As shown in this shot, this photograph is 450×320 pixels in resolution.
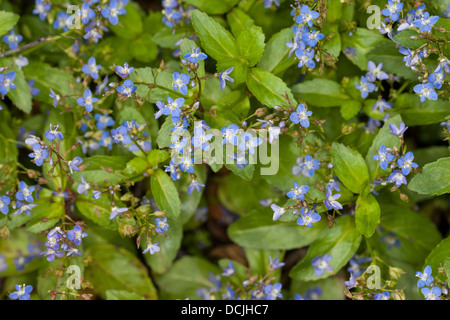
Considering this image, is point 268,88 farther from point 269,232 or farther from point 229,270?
point 229,270

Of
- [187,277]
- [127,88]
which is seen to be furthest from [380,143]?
[187,277]

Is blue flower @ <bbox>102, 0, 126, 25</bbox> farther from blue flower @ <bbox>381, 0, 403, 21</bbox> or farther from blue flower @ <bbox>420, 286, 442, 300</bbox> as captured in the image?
blue flower @ <bbox>420, 286, 442, 300</bbox>

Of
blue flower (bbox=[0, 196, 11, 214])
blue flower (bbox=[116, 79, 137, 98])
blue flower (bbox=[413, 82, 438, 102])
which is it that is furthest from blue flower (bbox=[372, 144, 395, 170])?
blue flower (bbox=[0, 196, 11, 214])

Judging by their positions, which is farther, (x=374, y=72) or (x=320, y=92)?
(x=320, y=92)

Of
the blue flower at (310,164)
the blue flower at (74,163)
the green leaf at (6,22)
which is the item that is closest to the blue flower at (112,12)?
the green leaf at (6,22)

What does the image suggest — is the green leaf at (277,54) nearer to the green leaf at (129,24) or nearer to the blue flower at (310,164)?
the blue flower at (310,164)

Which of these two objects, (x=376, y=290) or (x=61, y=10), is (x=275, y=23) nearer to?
(x=61, y=10)
